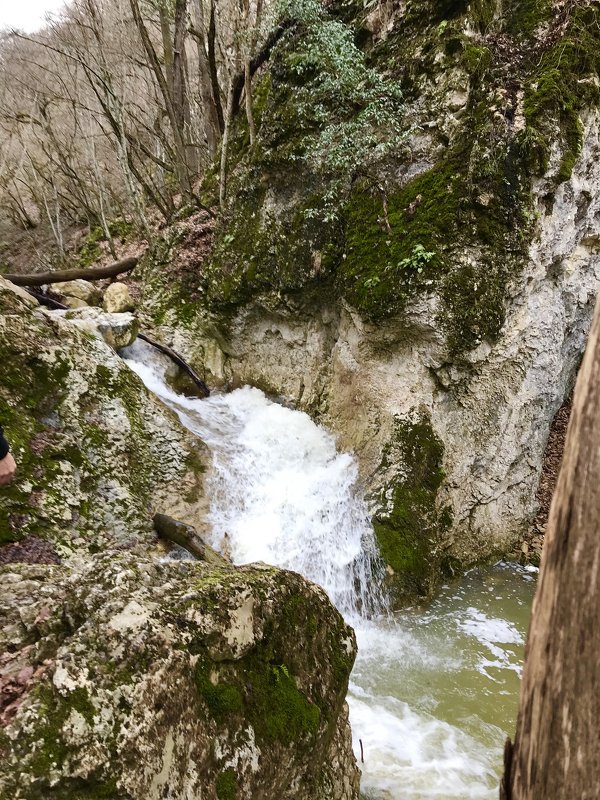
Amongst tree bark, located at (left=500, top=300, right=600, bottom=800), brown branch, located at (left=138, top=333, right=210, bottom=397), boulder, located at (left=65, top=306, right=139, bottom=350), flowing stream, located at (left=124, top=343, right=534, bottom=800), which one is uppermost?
boulder, located at (left=65, top=306, right=139, bottom=350)

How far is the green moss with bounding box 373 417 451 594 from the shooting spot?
597cm

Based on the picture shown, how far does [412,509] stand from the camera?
6180 millimetres

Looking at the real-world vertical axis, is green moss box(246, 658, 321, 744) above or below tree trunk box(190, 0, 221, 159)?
below

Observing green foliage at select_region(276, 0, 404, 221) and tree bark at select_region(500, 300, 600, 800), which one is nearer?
tree bark at select_region(500, 300, 600, 800)

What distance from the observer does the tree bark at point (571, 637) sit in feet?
3.25

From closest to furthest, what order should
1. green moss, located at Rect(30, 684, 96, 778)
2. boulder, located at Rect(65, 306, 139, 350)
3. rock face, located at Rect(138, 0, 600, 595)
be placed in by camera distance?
1. green moss, located at Rect(30, 684, 96, 778)
2. rock face, located at Rect(138, 0, 600, 595)
3. boulder, located at Rect(65, 306, 139, 350)

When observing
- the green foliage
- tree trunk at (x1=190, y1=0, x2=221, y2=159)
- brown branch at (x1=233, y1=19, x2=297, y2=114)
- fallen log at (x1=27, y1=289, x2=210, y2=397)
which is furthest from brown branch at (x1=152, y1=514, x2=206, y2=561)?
tree trunk at (x1=190, y1=0, x2=221, y2=159)

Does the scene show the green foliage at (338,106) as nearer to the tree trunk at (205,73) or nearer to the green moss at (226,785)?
the tree trunk at (205,73)

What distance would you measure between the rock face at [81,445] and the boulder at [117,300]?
4084mm

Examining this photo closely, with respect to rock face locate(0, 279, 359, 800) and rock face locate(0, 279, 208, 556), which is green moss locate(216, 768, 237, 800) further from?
rock face locate(0, 279, 208, 556)

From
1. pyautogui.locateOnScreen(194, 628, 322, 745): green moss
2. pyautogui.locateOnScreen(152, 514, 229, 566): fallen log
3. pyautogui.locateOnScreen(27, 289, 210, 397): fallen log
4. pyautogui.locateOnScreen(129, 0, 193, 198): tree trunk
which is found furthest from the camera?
pyautogui.locateOnScreen(129, 0, 193, 198): tree trunk

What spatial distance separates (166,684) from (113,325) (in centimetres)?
713

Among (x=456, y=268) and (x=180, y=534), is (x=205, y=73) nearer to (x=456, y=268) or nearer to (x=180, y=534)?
(x=456, y=268)

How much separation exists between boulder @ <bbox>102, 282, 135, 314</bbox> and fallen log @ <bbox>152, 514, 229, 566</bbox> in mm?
5916
